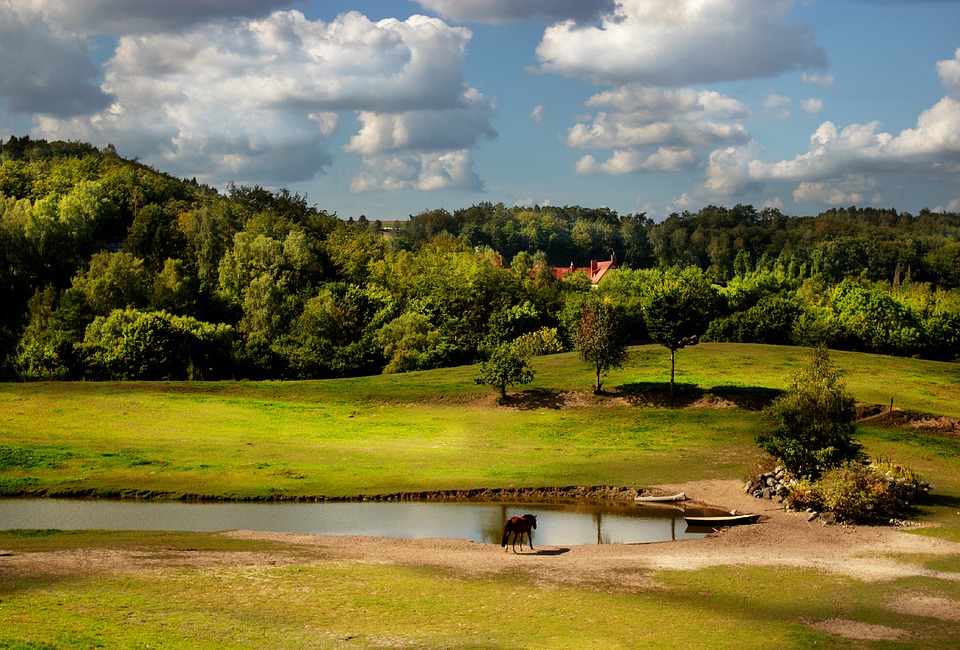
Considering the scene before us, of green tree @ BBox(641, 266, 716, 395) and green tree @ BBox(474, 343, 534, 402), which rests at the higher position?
green tree @ BBox(641, 266, 716, 395)

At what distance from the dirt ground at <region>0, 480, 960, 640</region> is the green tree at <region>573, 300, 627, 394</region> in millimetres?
25813

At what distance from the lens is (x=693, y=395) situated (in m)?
60.5

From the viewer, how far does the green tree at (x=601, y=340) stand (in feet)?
199

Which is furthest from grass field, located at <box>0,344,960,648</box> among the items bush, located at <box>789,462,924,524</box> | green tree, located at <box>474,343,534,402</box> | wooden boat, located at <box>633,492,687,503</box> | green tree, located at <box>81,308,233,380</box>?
green tree, located at <box>81,308,233,380</box>

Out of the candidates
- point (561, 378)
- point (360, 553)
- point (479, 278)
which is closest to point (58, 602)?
point (360, 553)

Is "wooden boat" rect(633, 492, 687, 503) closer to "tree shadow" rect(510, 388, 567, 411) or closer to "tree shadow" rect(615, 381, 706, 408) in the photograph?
"tree shadow" rect(615, 381, 706, 408)

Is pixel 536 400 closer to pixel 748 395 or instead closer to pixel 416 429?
pixel 416 429

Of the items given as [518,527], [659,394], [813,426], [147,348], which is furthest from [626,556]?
[147,348]

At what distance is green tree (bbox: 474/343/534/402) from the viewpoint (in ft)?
197

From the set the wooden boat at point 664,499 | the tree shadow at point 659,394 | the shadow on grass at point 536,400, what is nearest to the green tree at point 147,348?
the shadow on grass at point 536,400

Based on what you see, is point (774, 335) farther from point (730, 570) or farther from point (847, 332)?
point (730, 570)

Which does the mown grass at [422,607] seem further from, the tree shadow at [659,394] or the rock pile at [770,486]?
the tree shadow at [659,394]

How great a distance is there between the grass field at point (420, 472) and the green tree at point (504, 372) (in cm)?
163

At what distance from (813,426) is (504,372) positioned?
24.7m
